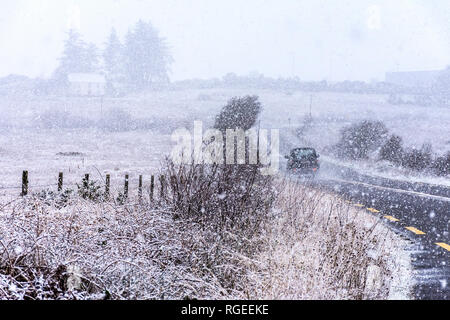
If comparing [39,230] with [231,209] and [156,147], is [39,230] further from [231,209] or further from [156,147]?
[156,147]

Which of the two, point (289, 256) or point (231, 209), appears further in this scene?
point (231, 209)

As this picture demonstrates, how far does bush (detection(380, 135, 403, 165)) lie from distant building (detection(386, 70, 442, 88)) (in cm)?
8267

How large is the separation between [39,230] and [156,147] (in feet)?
141

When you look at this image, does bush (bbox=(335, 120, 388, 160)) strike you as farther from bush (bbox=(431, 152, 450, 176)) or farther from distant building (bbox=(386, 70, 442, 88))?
distant building (bbox=(386, 70, 442, 88))

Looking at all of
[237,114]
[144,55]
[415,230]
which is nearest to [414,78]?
[144,55]

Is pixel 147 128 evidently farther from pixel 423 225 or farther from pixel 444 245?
pixel 444 245

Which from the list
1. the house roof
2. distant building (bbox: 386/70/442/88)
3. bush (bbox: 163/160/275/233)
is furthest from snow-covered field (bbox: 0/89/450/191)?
distant building (bbox: 386/70/442/88)

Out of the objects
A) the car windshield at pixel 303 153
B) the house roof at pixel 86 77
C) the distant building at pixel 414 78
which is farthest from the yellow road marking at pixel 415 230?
the distant building at pixel 414 78

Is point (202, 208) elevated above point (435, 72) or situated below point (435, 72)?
below

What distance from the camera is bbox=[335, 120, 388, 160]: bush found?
39844 mm

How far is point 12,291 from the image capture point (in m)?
3.42

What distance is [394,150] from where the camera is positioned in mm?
30750

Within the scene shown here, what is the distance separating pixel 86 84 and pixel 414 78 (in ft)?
296
